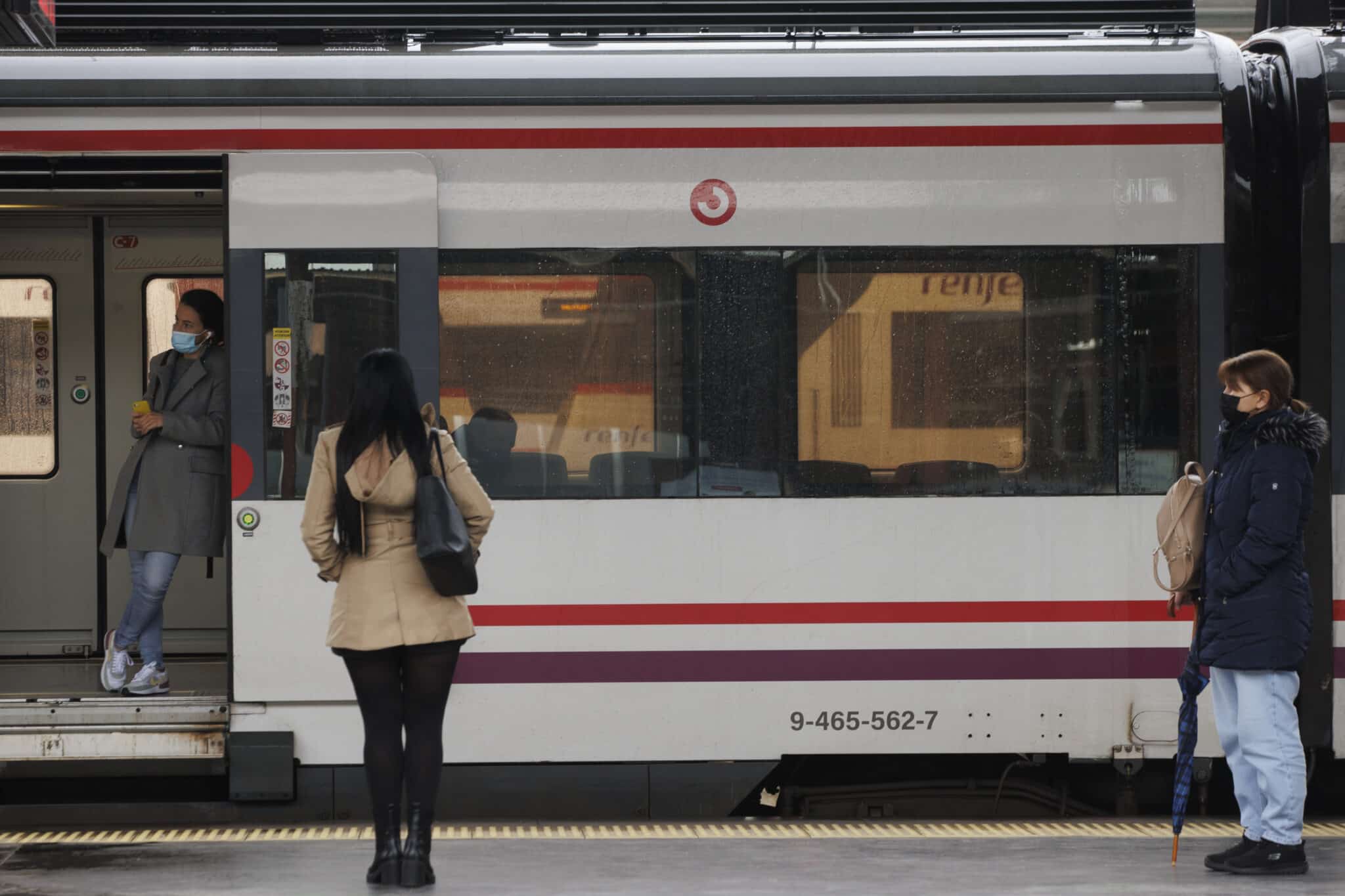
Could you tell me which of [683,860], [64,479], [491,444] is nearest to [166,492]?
[491,444]

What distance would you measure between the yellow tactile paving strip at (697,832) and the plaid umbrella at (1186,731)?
23.0 inches

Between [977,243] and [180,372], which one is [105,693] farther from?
[977,243]

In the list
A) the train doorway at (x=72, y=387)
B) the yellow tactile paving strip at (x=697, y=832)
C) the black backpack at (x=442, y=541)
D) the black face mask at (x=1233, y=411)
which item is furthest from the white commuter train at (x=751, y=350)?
the train doorway at (x=72, y=387)

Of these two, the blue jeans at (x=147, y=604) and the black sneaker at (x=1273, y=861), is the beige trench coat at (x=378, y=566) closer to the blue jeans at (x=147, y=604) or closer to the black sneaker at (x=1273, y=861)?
the blue jeans at (x=147, y=604)

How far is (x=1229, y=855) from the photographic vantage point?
200 inches

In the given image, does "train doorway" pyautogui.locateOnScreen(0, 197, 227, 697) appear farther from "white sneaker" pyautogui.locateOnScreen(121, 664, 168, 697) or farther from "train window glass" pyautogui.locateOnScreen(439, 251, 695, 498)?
"train window glass" pyautogui.locateOnScreen(439, 251, 695, 498)

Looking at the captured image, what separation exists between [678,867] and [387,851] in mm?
1003

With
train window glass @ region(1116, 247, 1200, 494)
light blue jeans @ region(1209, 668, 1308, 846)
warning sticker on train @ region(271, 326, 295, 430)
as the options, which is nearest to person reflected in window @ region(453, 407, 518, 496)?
warning sticker on train @ region(271, 326, 295, 430)

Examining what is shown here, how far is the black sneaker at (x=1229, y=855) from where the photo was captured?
5062 mm

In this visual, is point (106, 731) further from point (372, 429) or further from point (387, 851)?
point (372, 429)

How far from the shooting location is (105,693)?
6402mm

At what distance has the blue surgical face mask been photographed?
6422 millimetres

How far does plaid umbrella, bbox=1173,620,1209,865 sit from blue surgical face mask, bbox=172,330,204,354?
13.9 ft

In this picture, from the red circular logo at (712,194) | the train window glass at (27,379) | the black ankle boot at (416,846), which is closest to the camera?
the black ankle boot at (416,846)
